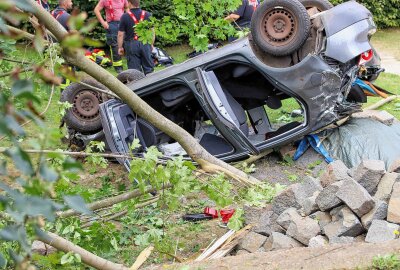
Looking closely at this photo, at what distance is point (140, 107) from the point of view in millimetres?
5184

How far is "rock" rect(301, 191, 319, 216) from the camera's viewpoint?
21.1ft

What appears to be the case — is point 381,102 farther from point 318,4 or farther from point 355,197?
point 355,197

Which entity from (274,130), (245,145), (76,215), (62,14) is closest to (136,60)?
(62,14)

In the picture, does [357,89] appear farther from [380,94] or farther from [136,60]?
[136,60]

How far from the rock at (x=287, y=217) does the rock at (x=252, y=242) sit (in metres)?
0.19

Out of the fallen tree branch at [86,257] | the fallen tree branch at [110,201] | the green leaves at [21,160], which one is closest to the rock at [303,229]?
the fallen tree branch at [110,201]

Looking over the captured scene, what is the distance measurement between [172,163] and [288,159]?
3.95 metres

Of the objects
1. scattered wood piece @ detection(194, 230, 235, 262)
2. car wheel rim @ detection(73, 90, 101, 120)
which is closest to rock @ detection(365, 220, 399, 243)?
scattered wood piece @ detection(194, 230, 235, 262)

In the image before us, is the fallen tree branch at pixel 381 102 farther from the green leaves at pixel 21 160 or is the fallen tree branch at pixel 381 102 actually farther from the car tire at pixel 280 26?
the green leaves at pixel 21 160

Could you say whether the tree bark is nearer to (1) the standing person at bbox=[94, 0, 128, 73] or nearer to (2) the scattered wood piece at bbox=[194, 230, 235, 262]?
(2) the scattered wood piece at bbox=[194, 230, 235, 262]

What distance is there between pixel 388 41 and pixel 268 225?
42.5 ft

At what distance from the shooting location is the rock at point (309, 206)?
6.45 m

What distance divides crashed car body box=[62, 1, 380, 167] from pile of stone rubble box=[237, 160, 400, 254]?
4.74 feet

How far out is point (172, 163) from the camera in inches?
193
